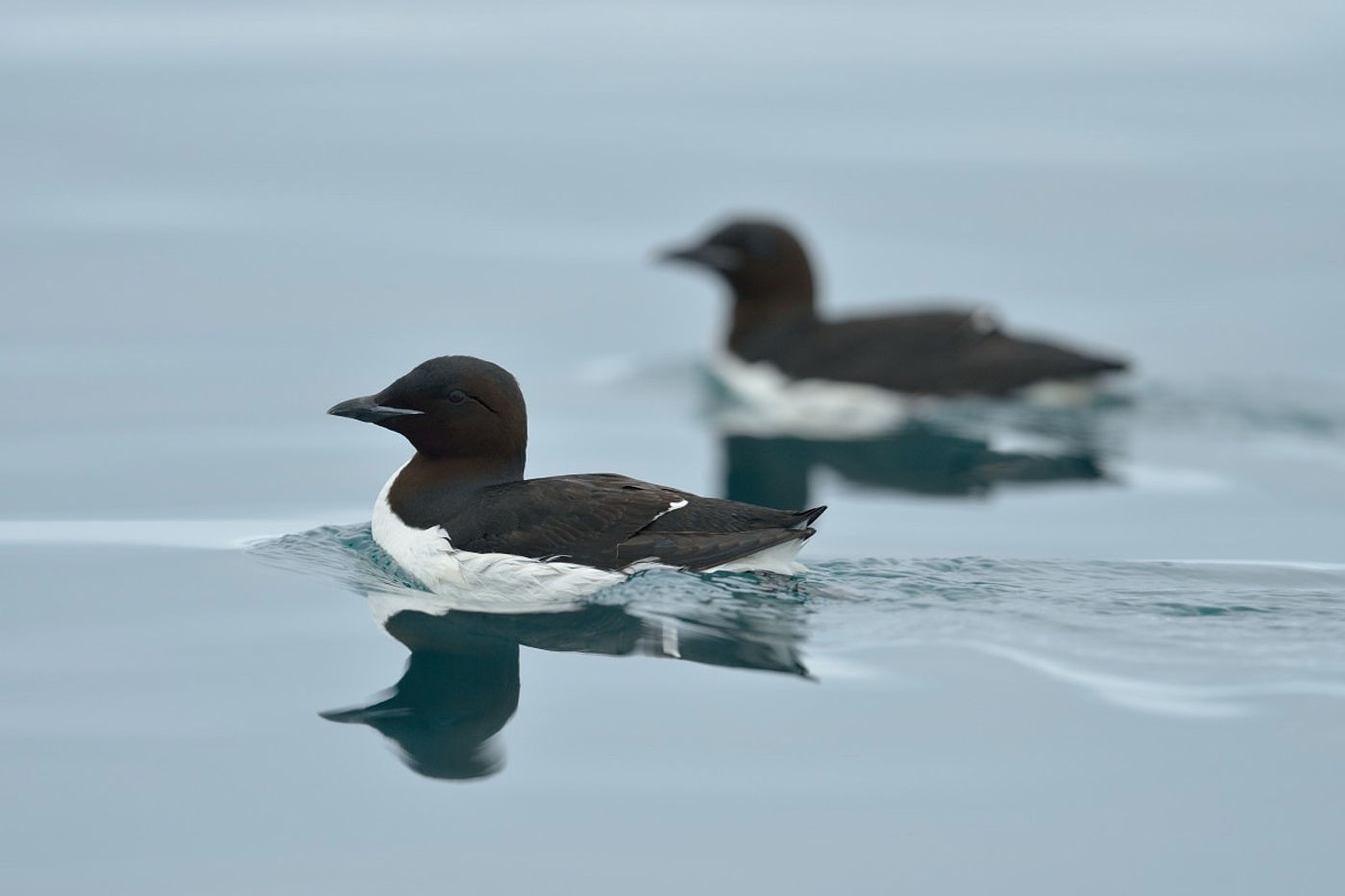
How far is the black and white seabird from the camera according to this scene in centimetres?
714

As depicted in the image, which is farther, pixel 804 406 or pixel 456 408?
pixel 804 406

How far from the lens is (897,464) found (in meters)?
10.6

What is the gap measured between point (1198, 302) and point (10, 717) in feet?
30.9

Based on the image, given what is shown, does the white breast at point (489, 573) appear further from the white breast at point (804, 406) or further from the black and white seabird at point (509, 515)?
the white breast at point (804, 406)

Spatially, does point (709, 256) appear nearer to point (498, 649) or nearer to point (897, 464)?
point (897, 464)

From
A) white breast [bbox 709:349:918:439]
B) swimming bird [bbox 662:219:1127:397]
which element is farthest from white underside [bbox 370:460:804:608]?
swimming bird [bbox 662:219:1127:397]

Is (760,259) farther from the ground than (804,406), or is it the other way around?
(760,259)

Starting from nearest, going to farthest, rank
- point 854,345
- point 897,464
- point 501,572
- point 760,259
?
point 501,572 < point 897,464 < point 854,345 < point 760,259

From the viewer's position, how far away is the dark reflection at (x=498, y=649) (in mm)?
6223

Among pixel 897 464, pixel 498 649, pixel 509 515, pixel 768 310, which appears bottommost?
pixel 498 649

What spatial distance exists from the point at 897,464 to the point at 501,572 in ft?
12.7

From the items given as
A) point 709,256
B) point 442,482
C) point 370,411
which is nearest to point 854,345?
point 709,256

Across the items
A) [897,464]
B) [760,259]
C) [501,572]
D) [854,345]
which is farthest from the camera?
[760,259]

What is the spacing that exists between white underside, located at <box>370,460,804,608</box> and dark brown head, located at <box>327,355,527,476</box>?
35 centimetres
